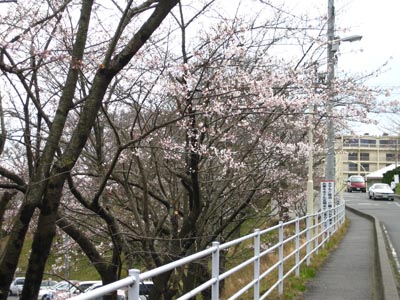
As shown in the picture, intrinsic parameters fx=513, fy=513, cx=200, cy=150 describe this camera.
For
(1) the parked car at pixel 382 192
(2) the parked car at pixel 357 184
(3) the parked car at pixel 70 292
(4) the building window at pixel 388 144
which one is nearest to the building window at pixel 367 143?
(4) the building window at pixel 388 144

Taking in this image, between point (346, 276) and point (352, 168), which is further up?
point (352, 168)

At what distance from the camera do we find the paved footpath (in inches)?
324

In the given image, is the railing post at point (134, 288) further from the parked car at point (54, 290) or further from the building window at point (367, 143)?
the building window at point (367, 143)

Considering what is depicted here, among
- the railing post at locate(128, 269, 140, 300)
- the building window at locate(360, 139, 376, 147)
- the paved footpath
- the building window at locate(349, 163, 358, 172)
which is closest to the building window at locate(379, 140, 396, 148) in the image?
the building window at locate(360, 139, 376, 147)

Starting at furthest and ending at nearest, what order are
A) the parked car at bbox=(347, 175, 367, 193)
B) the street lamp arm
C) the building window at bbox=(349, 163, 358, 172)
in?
the building window at bbox=(349, 163, 358, 172), the parked car at bbox=(347, 175, 367, 193), the street lamp arm

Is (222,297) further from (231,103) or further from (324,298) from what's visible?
(231,103)

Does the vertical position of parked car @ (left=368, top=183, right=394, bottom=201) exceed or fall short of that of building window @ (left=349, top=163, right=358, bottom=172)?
it falls short

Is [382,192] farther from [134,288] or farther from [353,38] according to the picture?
[134,288]

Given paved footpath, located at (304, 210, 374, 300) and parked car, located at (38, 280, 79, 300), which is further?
parked car, located at (38, 280, 79, 300)

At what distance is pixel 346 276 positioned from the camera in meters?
9.90

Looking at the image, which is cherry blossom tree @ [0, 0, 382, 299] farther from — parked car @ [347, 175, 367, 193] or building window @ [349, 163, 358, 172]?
building window @ [349, 163, 358, 172]

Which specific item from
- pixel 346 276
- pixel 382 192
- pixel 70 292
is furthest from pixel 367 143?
pixel 70 292

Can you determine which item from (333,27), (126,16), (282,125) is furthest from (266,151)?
(126,16)

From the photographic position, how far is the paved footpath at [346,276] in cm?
823
